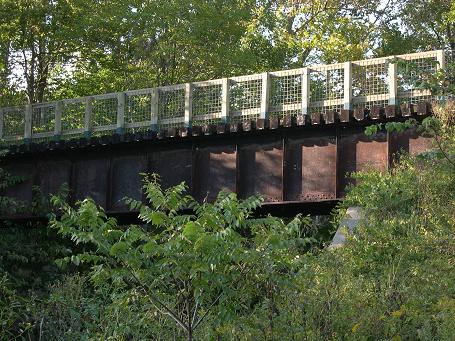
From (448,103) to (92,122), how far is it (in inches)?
480

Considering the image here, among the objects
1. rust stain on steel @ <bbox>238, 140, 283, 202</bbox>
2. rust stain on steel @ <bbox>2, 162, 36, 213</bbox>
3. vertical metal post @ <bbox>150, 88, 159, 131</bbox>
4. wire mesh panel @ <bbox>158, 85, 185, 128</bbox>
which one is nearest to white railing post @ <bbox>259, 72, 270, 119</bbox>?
rust stain on steel @ <bbox>238, 140, 283, 202</bbox>

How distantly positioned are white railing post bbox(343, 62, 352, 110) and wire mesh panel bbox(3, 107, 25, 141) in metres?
12.1

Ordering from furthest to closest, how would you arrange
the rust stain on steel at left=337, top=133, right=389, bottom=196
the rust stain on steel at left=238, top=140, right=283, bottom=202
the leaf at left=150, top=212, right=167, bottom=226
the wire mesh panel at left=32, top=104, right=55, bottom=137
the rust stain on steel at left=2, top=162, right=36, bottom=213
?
the wire mesh panel at left=32, top=104, right=55, bottom=137 < the rust stain on steel at left=2, top=162, right=36, bottom=213 < the rust stain on steel at left=238, top=140, right=283, bottom=202 < the rust stain on steel at left=337, top=133, right=389, bottom=196 < the leaf at left=150, top=212, right=167, bottom=226

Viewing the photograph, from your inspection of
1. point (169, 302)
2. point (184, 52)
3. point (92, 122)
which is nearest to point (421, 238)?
point (169, 302)

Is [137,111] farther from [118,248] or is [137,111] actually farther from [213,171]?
[118,248]

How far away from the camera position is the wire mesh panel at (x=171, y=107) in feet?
92.6

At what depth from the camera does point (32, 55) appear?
42281mm

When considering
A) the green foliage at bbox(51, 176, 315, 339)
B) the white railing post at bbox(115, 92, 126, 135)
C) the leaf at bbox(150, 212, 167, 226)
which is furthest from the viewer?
the white railing post at bbox(115, 92, 126, 135)

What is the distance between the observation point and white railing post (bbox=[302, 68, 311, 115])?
85.0 feet

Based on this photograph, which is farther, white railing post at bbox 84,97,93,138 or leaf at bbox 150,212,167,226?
white railing post at bbox 84,97,93,138

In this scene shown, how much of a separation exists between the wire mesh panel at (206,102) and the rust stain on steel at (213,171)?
116cm

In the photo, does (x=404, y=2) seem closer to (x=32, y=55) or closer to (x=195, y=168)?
(x=32, y=55)

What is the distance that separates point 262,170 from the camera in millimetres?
25906

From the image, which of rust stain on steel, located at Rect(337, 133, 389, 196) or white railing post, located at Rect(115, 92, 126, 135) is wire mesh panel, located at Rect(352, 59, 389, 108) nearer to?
rust stain on steel, located at Rect(337, 133, 389, 196)
